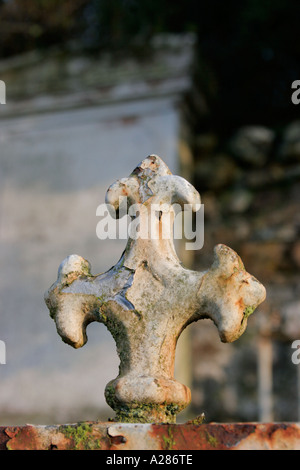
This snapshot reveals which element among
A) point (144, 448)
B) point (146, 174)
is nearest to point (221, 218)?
point (146, 174)

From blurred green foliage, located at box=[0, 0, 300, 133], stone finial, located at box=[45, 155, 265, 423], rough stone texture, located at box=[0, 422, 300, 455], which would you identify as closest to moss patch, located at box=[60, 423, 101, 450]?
rough stone texture, located at box=[0, 422, 300, 455]

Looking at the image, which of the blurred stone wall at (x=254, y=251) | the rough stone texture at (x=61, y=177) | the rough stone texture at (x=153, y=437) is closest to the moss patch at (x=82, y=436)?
the rough stone texture at (x=153, y=437)

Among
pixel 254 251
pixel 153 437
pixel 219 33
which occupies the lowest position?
pixel 153 437

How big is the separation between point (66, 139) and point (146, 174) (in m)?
2.84

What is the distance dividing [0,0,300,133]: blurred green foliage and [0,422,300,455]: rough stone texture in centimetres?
350

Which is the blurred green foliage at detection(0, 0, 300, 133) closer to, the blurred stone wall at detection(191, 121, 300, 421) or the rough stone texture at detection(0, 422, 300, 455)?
the blurred stone wall at detection(191, 121, 300, 421)

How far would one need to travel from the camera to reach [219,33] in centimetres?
482

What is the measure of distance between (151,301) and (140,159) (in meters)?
2.73

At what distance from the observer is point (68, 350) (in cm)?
380

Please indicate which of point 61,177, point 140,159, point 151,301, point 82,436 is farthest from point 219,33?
point 82,436

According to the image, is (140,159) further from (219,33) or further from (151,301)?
(151,301)

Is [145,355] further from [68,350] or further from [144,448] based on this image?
[68,350]

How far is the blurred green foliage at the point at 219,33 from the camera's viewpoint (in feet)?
14.8

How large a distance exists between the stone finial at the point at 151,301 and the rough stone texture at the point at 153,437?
141 mm
